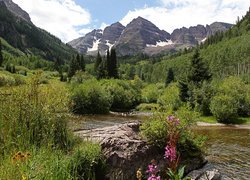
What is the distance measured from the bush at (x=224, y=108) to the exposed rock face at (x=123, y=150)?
4688 centimetres

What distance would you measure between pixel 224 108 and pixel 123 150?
4939 cm

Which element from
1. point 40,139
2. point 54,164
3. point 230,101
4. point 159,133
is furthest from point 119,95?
point 54,164

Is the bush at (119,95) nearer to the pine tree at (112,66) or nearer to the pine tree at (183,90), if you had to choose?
the pine tree at (183,90)

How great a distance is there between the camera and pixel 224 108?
61.1m

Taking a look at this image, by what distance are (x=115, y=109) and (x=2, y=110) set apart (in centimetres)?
7251

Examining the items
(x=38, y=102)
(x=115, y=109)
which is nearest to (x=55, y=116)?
(x=38, y=102)

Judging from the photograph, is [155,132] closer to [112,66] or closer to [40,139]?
[40,139]

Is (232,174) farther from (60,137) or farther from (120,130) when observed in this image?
(60,137)

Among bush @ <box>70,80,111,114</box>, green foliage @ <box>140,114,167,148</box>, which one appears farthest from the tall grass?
bush @ <box>70,80,111,114</box>

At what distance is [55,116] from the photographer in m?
11.6

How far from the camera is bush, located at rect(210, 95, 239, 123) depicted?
61.1m

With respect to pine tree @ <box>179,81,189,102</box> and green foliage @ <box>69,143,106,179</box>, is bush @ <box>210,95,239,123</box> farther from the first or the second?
green foliage @ <box>69,143,106,179</box>

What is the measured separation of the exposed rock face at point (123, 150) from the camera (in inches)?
549

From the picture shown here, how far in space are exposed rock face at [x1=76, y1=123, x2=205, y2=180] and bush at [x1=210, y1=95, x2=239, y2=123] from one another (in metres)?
46.9
